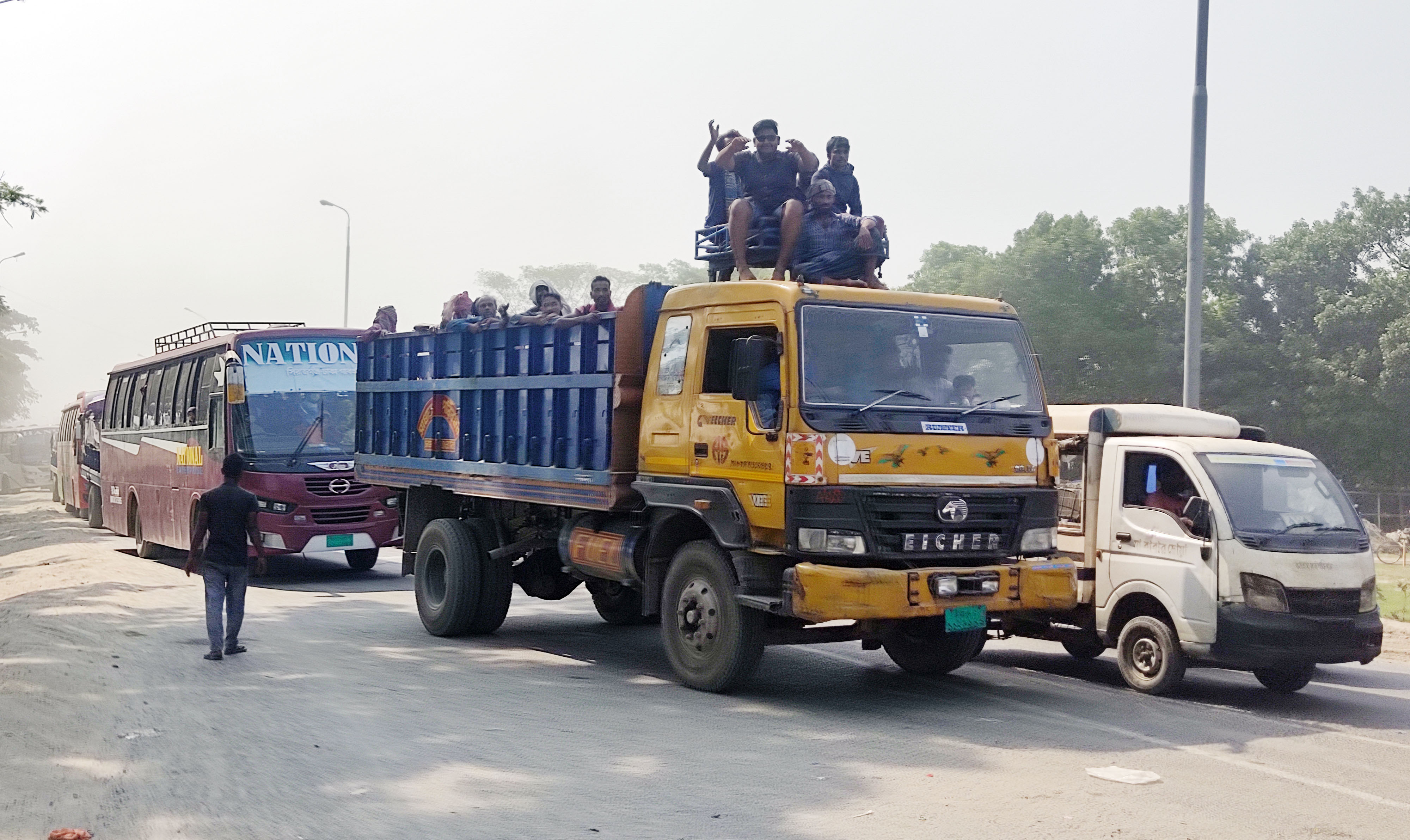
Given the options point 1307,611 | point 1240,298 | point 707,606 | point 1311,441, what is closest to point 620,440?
point 707,606

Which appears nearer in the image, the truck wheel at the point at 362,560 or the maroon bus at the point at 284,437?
the maroon bus at the point at 284,437

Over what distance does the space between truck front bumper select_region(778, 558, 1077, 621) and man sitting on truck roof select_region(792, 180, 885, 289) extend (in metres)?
2.52

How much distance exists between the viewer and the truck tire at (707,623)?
28.6ft

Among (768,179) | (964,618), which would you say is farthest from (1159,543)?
(768,179)

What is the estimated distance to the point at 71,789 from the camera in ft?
20.9

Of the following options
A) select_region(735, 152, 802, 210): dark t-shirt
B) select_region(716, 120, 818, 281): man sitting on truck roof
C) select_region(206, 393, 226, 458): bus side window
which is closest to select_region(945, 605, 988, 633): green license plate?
select_region(716, 120, 818, 281): man sitting on truck roof

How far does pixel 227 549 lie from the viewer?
10.9 meters

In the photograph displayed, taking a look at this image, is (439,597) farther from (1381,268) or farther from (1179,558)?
(1381,268)

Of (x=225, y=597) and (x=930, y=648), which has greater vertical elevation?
(x=225, y=597)

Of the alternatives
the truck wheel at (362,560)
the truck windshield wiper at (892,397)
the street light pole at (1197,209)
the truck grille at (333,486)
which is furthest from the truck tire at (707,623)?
the truck wheel at (362,560)

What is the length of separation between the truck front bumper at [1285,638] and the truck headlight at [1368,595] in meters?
0.14

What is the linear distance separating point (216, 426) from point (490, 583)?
6.78 metres

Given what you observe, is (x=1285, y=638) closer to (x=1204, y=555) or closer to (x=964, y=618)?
(x=1204, y=555)

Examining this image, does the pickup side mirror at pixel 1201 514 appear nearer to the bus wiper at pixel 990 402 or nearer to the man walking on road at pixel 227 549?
the bus wiper at pixel 990 402
